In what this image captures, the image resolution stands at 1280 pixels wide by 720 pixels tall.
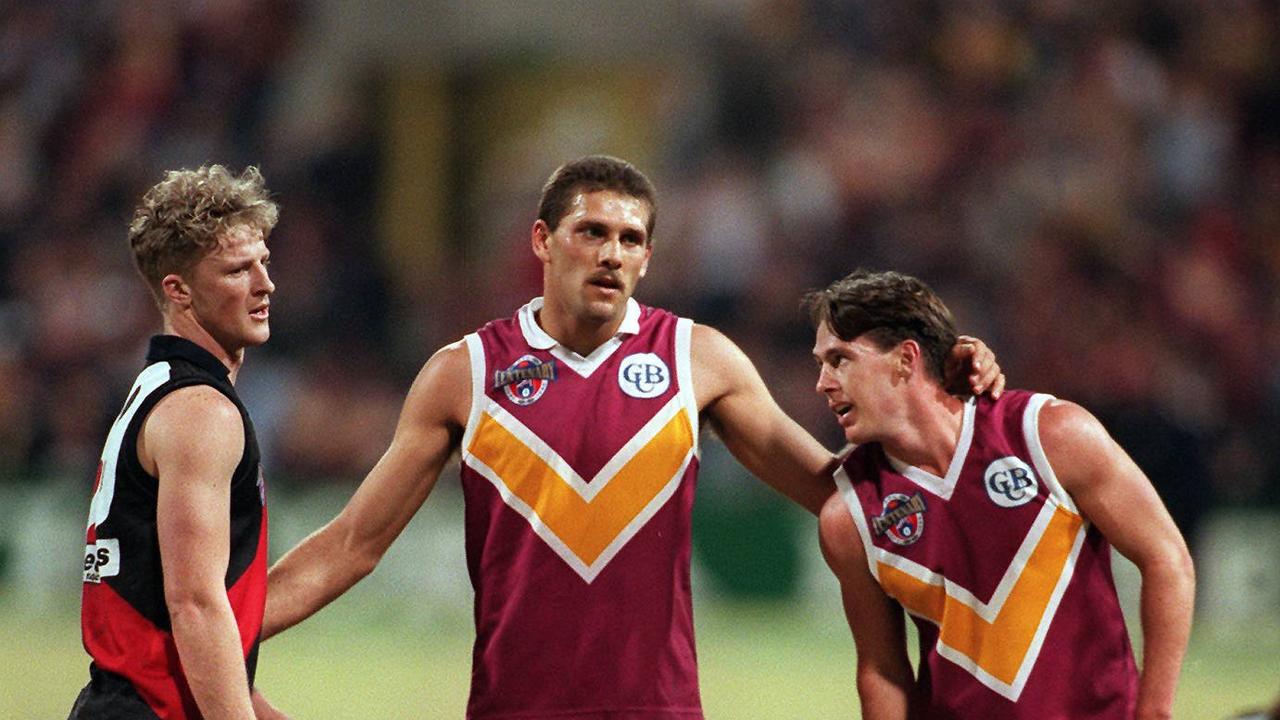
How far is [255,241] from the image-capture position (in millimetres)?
4695

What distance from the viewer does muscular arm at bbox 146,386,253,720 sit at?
4.25 metres

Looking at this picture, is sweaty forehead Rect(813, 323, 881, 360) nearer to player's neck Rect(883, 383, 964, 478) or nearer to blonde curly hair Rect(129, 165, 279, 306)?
player's neck Rect(883, 383, 964, 478)

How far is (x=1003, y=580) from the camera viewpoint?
490 cm

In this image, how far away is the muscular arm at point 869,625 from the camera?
501 cm

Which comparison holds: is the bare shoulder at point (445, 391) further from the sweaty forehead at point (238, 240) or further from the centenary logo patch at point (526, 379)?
the sweaty forehead at point (238, 240)

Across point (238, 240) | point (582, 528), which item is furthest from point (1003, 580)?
point (238, 240)

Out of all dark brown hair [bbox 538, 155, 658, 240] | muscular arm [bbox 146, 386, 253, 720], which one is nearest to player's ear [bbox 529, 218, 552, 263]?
dark brown hair [bbox 538, 155, 658, 240]

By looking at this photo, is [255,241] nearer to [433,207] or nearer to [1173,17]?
[1173,17]

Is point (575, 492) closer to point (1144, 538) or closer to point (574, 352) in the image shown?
point (574, 352)

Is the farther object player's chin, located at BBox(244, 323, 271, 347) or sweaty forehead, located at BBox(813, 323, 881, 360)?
sweaty forehead, located at BBox(813, 323, 881, 360)

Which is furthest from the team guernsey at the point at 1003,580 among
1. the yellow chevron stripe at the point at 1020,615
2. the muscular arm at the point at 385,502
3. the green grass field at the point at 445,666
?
the green grass field at the point at 445,666

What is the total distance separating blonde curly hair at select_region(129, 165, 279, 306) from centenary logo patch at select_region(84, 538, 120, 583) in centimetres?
64

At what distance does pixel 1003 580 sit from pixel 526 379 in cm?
144

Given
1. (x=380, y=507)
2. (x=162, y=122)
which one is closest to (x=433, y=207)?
(x=162, y=122)
